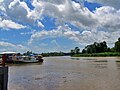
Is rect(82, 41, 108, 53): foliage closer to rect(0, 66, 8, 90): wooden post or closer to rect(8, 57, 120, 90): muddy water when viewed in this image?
rect(8, 57, 120, 90): muddy water

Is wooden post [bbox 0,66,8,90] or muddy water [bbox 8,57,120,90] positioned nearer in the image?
wooden post [bbox 0,66,8,90]

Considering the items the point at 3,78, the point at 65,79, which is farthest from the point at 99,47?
the point at 3,78

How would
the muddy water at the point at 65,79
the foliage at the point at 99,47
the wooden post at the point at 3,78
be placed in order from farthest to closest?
the foliage at the point at 99,47, the muddy water at the point at 65,79, the wooden post at the point at 3,78

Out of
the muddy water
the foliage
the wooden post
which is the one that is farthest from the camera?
the foliage

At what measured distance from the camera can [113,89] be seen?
814 inches

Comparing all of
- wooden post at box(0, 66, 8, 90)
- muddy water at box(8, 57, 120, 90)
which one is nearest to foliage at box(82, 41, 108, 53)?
muddy water at box(8, 57, 120, 90)

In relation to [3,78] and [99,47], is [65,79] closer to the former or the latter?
[3,78]

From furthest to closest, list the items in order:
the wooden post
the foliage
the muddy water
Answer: the foliage < the muddy water < the wooden post

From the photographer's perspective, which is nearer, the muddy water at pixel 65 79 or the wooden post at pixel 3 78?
the wooden post at pixel 3 78

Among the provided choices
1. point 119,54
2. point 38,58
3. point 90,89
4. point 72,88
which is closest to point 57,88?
point 72,88

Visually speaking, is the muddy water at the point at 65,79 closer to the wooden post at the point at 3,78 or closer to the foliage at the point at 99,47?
the wooden post at the point at 3,78

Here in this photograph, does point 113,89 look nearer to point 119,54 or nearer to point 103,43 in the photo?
point 119,54

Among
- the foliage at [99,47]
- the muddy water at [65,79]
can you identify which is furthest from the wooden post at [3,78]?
the foliage at [99,47]

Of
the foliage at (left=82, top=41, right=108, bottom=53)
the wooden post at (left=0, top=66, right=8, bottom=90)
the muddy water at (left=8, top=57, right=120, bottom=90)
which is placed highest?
the foliage at (left=82, top=41, right=108, bottom=53)
